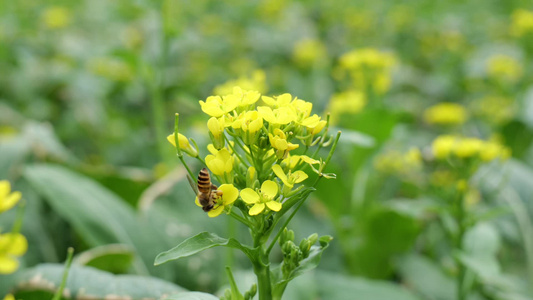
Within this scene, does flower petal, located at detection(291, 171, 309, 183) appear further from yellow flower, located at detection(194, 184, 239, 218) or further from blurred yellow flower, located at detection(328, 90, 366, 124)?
blurred yellow flower, located at detection(328, 90, 366, 124)

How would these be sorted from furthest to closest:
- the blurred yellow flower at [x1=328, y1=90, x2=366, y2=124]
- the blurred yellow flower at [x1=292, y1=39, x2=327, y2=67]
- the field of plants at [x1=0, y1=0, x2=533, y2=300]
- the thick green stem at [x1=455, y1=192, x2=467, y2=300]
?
A: the blurred yellow flower at [x1=292, y1=39, x2=327, y2=67]
the blurred yellow flower at [x1=328, y1=90, x2=366, y2=124]
the thick green stem at [x1=455, y1=192, x2=467, y2=300]
the field of plants at [x1=0, y1=0, x2=533, y2=300]

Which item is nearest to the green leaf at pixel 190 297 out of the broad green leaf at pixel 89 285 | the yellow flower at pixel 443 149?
the broad green leaf at pixel 89 285

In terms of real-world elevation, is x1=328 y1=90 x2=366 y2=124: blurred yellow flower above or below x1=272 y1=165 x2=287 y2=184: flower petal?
below

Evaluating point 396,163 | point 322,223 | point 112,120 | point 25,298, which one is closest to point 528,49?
point 396,163

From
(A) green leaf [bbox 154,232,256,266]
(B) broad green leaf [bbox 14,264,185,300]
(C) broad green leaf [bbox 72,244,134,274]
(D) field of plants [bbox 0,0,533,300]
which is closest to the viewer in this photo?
(A) green leaf [bbox 154,232,256,266]

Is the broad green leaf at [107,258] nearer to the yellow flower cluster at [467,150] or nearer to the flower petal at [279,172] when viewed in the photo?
the flower petal at [279,172]

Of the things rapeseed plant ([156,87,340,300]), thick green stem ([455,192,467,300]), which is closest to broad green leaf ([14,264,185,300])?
rapeseed plant ([156,87,340,300])

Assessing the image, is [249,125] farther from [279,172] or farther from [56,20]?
[56,20]
